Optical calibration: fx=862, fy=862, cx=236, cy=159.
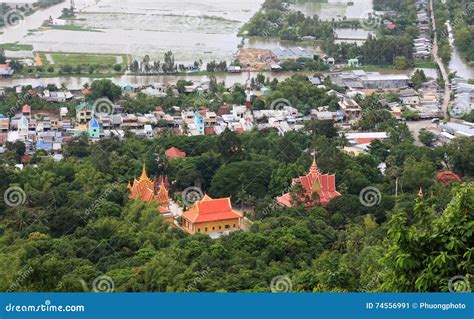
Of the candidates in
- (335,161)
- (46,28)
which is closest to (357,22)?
(46,28)

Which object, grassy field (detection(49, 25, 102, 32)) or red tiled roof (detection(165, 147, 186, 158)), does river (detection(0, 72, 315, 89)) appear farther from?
red tiled roof (detection(165, 147, 186, 158))

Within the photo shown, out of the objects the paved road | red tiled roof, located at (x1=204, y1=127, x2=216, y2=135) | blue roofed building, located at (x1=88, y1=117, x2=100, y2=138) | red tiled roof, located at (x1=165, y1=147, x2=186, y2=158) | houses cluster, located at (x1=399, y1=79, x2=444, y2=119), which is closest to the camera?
red tiled roof, located at (x1=165, y1=147, x2=186, y2=158)

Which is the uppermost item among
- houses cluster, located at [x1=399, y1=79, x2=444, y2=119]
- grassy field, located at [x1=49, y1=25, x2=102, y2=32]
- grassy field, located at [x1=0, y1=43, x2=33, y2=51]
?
grassy field, located at [x1=49, y1=25, x2=102, y2=32]

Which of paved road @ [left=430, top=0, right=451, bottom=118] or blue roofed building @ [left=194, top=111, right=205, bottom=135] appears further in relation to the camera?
paved road @ [left=430, top=0, right=451, bottom=118]

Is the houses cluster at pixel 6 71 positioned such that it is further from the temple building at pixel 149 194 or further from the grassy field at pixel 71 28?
the temple building at pixel 149 194

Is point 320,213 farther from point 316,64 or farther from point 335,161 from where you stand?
point 316,64

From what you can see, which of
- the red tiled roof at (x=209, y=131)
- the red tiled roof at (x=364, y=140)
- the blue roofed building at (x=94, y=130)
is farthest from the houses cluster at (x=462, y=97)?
the blue roofed building at (x=94, y=130)

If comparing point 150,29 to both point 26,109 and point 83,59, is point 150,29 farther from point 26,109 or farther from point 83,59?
point 26,109

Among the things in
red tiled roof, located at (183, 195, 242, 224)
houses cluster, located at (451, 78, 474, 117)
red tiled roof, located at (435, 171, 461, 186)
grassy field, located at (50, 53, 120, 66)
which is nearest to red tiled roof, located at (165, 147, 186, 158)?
red tiled roof, located at (183, 195, 242, 224)
